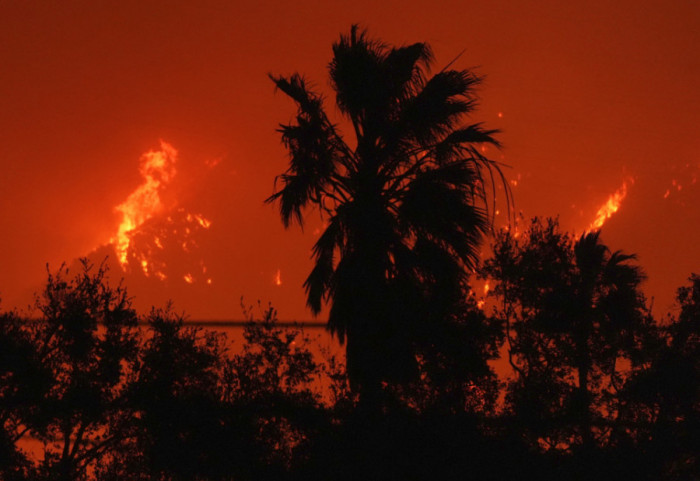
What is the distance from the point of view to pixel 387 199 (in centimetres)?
1249

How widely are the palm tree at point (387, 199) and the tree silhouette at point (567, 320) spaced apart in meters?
6.36

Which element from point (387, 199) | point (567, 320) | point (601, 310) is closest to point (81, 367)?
point (387, 199)

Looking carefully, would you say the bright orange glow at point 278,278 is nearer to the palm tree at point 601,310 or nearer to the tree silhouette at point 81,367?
the palm tree at point 601,310

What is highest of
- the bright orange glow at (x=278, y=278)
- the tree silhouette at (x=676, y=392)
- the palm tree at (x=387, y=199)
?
A: the bright orange glow at (x=278, y=278)

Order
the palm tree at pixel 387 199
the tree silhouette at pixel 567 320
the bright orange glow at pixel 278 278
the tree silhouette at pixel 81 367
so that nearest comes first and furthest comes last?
the palm tree at pixel 387 199 → the tree silhouette at pixel 81 367 → the tree silhouette at pixel 567 320 → the bright orange glow at pixel 278 278

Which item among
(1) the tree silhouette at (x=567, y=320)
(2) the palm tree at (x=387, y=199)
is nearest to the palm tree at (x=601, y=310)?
(1) the tree silhouette at (x=567, y=320)

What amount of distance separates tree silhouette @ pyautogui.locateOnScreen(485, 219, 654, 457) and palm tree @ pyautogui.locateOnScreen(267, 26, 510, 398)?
6.36 metres

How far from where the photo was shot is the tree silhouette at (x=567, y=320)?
17.9 metres

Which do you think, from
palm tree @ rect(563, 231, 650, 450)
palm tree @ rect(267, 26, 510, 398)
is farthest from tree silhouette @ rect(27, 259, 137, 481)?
palm tree @ rect(563, 231, 650, 450)

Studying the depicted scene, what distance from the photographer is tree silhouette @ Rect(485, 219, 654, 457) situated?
1792 cm

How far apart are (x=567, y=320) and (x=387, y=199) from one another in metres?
8.49

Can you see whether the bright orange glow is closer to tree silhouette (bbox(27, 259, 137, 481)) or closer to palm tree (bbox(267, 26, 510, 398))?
tree silhouette (bbox(27, 259, 137, 481))

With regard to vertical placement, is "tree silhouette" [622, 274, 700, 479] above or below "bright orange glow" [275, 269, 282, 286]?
below

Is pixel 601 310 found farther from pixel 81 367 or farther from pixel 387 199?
pixel 81 367
